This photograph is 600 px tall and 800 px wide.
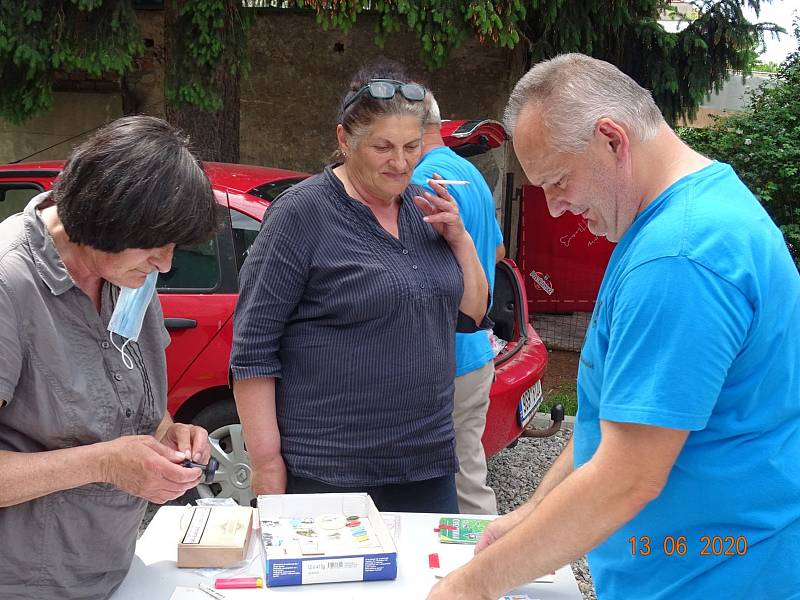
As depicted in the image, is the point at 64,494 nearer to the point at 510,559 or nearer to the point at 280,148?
the point at 510,559

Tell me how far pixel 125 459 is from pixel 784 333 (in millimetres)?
1188

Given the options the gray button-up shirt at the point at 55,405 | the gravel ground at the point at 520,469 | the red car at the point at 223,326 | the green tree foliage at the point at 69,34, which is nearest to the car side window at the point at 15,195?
the red car at the point at 223,326

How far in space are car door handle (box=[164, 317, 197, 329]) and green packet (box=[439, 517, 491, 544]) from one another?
82.7 inches

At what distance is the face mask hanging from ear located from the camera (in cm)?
173

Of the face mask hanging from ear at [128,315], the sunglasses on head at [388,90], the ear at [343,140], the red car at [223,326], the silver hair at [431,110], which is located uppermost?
the sunglasses on head at [388,90]

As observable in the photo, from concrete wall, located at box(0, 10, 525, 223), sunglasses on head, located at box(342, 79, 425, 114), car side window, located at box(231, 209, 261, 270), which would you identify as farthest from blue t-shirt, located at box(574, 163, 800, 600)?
concrete wall, located at box(0, 10, 525, 223)

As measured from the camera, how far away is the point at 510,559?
1525 millimetres

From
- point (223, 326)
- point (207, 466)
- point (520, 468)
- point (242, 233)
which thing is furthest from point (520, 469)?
point (207, 466)

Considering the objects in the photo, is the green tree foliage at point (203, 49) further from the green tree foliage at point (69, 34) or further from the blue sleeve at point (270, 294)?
the blue sleeve at point (270, 294)

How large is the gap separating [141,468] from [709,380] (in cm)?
102

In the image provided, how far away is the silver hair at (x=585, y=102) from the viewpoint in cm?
149

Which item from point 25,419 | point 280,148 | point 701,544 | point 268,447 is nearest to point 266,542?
point 268,447
